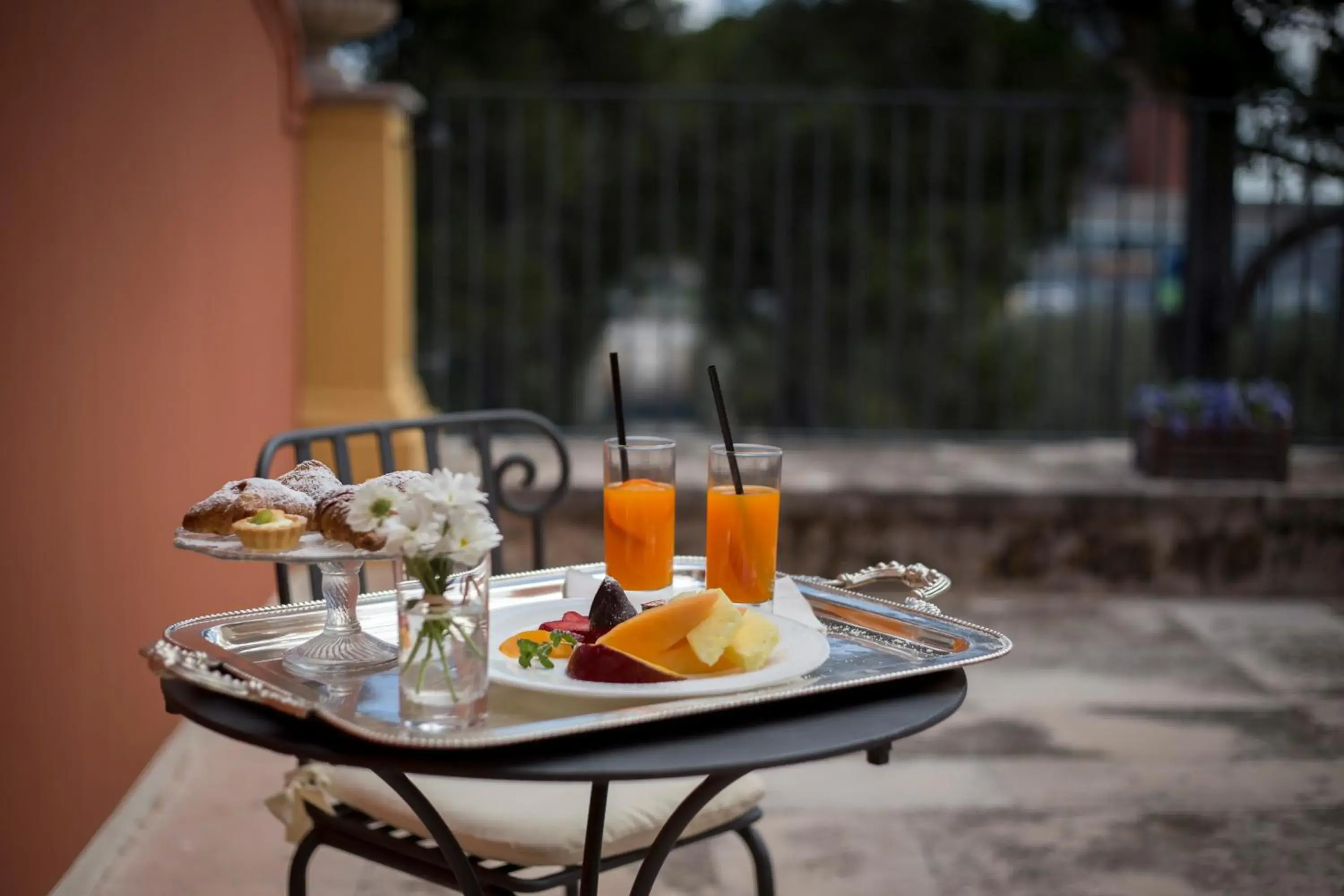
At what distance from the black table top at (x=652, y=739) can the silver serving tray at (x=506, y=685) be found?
0.05ft

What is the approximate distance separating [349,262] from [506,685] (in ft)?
10.1

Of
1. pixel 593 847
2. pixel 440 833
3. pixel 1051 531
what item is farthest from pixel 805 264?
pixel 440 833

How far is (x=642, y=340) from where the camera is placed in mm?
11578

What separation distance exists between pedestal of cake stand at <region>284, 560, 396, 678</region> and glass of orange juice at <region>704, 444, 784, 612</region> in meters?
0.34

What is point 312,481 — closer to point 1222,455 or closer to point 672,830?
point 672,830

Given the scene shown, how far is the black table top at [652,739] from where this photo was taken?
110 centimetres

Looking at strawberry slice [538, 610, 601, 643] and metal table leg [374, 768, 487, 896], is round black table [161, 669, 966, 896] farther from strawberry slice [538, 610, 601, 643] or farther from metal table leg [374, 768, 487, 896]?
strawberry slice [538, 610, 601, 643]

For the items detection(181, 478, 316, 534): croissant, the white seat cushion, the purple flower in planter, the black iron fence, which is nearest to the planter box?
the purple flower in planter

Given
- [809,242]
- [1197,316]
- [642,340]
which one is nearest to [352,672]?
[1197,316]

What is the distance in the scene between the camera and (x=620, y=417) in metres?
1.50

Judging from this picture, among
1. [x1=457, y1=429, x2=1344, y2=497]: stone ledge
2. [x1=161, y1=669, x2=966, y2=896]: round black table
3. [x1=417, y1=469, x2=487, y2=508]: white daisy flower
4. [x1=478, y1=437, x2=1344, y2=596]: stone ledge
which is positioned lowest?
[x1=478, y1=437, x2=1344, y2=596]: stone ledge

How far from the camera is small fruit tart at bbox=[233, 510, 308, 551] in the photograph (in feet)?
4.04

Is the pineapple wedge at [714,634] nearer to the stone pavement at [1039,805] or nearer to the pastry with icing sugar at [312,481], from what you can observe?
the pastry with icing sugar at [312,481]

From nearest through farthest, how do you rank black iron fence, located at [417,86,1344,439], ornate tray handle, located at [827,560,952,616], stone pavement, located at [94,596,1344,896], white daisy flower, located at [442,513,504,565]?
white daisy flower, located at [442,513,504,565], ornate tray handle, located at [827,560,952,616], stone pavement, located at [94,596,1344,896], black iron fence, located at [417,86,1344,439]
